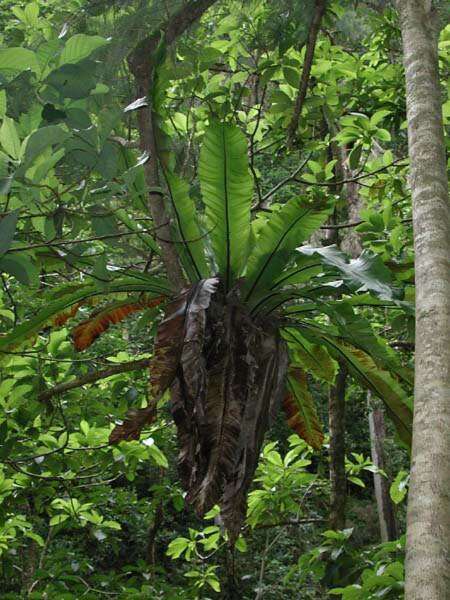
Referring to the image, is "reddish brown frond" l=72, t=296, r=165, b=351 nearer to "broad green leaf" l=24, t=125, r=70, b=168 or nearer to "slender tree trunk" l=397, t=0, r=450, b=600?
"slender tree trunk" l=397, t=0, r=450, b=600

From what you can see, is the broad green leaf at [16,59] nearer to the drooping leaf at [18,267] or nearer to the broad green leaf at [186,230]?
the drooping leaf at [18,267]

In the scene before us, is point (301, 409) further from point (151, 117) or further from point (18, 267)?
point (18, 267)

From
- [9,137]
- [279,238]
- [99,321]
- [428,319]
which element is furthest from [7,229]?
[99,321]

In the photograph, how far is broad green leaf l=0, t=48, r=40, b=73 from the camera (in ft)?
4.67

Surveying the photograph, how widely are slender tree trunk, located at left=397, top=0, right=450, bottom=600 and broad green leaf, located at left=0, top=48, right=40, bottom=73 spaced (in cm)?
105

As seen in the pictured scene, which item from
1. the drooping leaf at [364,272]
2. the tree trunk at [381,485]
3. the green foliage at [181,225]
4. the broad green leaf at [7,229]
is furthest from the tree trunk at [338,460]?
the tree trunk at [381,485]

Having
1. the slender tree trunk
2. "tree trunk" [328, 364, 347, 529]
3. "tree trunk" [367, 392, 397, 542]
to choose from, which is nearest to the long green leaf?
the slender tree trunk

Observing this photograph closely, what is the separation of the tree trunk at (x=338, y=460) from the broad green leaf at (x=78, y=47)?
3.28m

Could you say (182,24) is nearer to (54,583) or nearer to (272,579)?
(54,583)

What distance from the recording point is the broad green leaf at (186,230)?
289 cm

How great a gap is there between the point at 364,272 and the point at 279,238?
39 cm

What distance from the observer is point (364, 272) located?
269 cm

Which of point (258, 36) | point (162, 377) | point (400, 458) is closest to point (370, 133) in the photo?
point (258, 36)

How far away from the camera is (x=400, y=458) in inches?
475
